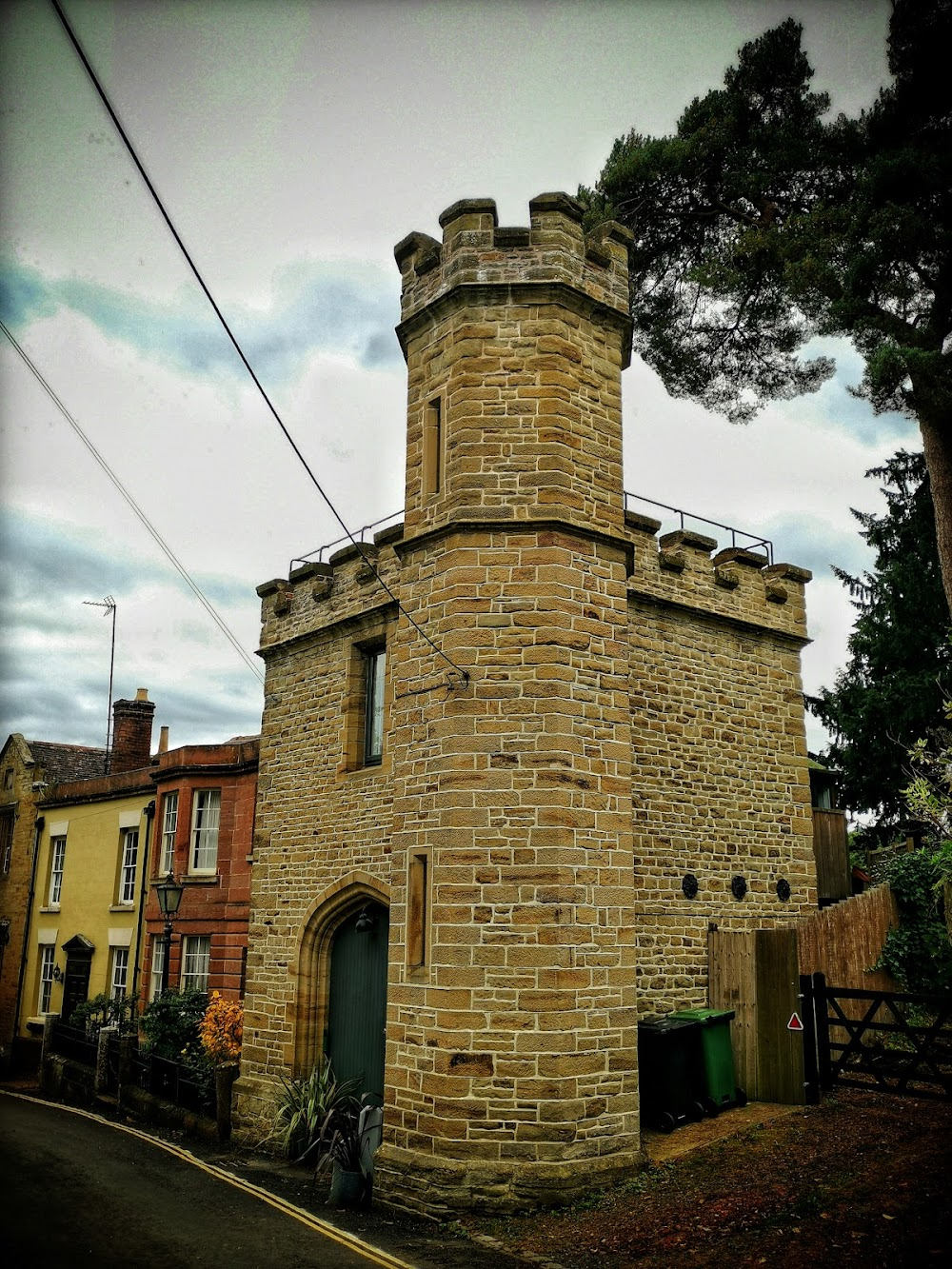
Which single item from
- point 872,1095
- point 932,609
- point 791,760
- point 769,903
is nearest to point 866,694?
point 932,609

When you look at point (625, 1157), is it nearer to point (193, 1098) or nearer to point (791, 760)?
point (791, 760)

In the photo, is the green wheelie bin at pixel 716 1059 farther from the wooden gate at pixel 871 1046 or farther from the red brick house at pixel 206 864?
the red brick house at pixel 206 864

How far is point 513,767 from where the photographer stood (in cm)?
959

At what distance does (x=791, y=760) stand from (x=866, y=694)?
21.5ft

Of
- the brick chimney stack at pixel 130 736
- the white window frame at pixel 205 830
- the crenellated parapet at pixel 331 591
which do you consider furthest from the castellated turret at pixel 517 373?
the brick chimney stack at pixel 130 736

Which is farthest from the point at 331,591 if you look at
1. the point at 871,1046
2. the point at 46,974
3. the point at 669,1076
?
the point at 46,974

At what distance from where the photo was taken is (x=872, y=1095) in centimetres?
1080

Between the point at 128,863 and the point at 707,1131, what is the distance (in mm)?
14674

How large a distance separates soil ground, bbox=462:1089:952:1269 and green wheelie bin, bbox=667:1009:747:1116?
0.84 metres

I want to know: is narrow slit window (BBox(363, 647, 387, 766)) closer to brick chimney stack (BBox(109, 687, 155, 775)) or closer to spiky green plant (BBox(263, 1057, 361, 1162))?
spiky green plant (BBox(263, 1057, 361, 1162))

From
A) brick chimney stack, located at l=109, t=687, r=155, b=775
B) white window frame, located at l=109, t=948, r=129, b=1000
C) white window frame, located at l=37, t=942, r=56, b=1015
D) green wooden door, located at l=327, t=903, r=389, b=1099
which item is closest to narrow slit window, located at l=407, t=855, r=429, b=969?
green wooden door, located at l=327, t=903, r=389, b=1099

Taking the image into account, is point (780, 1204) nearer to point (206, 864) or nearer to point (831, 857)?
point (831, 857)

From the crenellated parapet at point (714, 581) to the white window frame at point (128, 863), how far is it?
1328 cm

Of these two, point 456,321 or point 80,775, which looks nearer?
point 456,321
